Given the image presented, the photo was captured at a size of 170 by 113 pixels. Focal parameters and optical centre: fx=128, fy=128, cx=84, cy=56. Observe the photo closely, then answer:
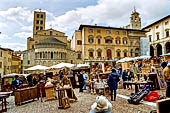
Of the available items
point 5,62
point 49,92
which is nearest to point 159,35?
point 49,92

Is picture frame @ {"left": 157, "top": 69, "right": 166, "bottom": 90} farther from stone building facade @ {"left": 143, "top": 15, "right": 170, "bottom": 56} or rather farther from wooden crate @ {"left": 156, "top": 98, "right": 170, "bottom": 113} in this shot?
stone building facade @ {"left": 143, "top": 15, "right": 170, "bottom": 56}

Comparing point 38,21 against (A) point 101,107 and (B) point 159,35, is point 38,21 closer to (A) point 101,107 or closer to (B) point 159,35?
(B) point 159,35

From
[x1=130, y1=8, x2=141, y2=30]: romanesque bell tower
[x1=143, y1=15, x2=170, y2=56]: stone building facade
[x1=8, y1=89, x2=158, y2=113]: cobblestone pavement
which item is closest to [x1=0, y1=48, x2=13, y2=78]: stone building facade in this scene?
[x1=8, y1=89, x2=158, y2=113]: cobblestone pavement

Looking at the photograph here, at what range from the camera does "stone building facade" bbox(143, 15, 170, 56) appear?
36.4 meters

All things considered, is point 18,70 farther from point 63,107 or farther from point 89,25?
point 63,107

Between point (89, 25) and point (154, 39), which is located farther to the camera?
point (154, 39)

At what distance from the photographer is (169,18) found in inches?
1385

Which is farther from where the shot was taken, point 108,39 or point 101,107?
point 108,39

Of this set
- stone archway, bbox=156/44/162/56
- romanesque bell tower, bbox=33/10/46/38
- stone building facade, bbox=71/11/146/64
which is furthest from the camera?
romanesque bell tower, bbox=33/10/46/38

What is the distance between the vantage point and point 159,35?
39.1 metres

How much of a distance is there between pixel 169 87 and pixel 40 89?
752 cm

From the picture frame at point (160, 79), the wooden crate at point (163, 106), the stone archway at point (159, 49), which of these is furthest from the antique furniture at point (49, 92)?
the stone archway at point (159, 49)

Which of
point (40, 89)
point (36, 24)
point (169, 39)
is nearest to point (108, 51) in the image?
point (169, 39)

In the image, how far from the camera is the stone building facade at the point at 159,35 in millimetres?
36375
